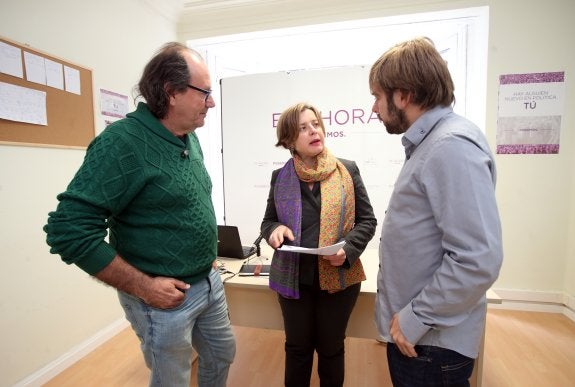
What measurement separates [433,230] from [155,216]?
80 centimetres

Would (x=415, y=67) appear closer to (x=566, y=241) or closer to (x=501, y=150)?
(x=501, y=150)

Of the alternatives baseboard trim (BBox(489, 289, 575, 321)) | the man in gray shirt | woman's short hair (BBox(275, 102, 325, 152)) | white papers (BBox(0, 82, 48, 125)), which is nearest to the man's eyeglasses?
woman's short hair (BBox(275, 102, 325, 152))

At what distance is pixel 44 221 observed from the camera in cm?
204

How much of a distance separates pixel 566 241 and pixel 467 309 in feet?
8.93

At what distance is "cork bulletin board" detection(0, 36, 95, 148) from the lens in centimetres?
181

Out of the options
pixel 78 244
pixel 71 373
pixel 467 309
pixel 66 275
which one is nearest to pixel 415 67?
pixel 467 309

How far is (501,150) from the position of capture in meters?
2.78

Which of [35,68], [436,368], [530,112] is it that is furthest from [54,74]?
[530,112]

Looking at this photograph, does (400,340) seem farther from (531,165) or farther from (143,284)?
(531,165)

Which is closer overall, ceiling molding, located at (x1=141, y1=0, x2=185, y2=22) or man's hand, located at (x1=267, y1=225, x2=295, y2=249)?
man's hand, located at (x1=267, y1=225, x2=295, y2=249)

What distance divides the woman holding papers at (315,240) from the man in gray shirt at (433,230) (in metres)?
0.40

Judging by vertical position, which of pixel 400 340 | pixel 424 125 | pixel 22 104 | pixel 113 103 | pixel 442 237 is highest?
pixel 113 103

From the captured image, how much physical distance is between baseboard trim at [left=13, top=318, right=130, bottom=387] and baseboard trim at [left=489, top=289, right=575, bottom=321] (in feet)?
10.5

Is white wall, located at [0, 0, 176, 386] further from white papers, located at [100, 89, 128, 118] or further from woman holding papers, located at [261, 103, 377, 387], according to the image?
woman holding papers, located at [261, 103, 377, 387]
